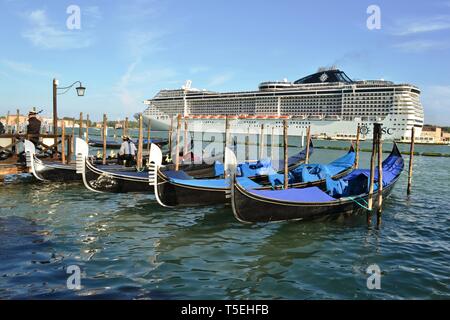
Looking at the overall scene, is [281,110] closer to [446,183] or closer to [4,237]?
[446,183]

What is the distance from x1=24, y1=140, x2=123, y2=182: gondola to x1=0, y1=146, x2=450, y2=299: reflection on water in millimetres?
2829

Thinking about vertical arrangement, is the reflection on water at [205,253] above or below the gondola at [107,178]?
below

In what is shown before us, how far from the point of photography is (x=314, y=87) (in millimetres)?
58719

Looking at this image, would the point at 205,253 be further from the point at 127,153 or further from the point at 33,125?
the point at 33,125

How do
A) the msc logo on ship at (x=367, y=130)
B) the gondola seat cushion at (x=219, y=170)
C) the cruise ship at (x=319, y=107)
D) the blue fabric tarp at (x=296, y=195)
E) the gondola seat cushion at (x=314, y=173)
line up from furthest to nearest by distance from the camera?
the msc logo on ship at (x=367, y=130) → the cruise ship at (x=319, y=107) → the gondola seat cushion at (x=219, y=170) → the gondola seat cushion at (x=314, y=173) → the blue fabric tarp at (x=296, y=195)

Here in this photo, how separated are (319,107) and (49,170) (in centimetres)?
4873

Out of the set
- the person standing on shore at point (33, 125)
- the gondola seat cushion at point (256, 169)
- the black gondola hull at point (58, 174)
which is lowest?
the black gondola hull at point (58, 174)

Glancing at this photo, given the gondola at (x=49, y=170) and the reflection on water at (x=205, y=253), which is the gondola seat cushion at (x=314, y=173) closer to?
the reflection on water at (x=205, y=253)

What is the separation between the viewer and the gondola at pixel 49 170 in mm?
13000

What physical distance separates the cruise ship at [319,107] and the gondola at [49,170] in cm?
3703

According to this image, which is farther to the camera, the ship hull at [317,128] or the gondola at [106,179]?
the ship hull at [317,128]

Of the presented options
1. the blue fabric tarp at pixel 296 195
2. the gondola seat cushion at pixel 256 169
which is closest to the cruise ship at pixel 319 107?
the gondola seat cushion at pixel 256 169

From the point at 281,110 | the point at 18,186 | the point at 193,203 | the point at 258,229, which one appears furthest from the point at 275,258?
the point at 281,110

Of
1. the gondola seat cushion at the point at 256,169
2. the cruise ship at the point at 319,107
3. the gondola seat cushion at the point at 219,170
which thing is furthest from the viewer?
the cruise ship at the point at 319,107
